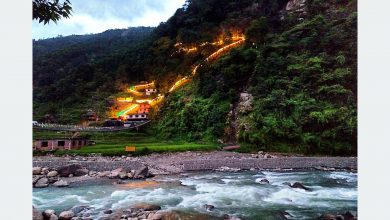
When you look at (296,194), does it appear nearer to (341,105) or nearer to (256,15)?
(341,105)

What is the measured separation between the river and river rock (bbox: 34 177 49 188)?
321 millimetres

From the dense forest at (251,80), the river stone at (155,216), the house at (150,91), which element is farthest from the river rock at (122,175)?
the house at (150,91)

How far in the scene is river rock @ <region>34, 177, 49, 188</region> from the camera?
7.88 m

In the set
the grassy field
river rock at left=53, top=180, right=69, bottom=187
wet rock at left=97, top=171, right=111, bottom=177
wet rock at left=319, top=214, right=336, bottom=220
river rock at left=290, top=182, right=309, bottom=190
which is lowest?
wet rock at left=97, top=171, right=111, bottom=177

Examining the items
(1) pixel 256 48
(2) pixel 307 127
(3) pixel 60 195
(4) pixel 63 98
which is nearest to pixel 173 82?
(1) pixel 256 48

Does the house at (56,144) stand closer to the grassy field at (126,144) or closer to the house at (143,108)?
the grassy field at (126,144)

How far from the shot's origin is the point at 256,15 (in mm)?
21547

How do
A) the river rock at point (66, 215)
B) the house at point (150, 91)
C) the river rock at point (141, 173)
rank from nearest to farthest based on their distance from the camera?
the river rock at point (66, 215) → the river rock at point (141, 173) → the house at point (150, 91)

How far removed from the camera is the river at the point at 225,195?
5707 millimetres

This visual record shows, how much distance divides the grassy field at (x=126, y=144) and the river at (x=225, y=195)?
3.41 metres

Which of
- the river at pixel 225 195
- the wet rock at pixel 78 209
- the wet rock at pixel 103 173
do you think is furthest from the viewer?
the wet rock at pixel 103 173

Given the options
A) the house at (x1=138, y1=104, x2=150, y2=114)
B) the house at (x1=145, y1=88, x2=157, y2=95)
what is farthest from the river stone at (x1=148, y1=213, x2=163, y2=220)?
the house at (x1=145, y1=88, x2=157, y2=95)

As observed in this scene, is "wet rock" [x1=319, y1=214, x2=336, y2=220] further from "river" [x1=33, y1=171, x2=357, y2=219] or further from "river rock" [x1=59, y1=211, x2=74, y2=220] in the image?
"river rock" [x1=59, y1=211, x2=74, y2=220]

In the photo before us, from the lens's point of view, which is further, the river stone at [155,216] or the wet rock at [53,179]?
the wet rock at [53,179]
